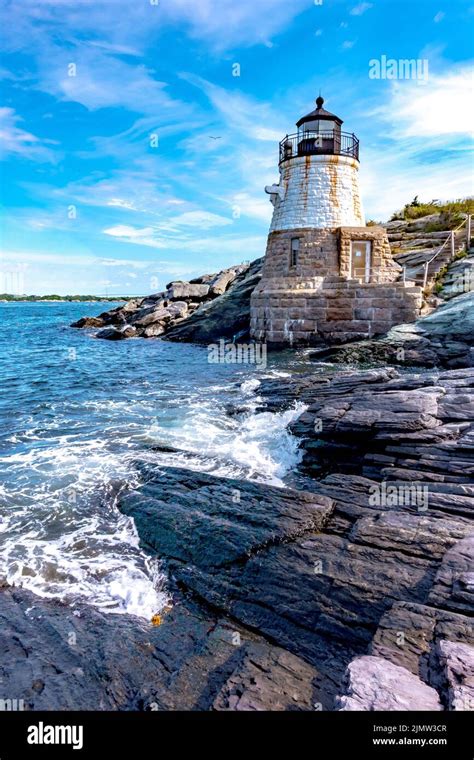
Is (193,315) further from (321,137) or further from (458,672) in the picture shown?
(458,672)

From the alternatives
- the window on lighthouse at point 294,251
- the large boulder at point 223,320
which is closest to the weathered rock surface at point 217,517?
the window on lighthouse at point 294,251

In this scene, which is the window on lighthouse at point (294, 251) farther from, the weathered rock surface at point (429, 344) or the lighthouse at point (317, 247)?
the weathered rock surface at point (429, 344)

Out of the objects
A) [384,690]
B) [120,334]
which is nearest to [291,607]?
[384,690]

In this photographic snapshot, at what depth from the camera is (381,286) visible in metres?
22.4

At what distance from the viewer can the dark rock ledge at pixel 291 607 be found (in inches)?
143

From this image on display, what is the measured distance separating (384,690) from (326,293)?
21816mm

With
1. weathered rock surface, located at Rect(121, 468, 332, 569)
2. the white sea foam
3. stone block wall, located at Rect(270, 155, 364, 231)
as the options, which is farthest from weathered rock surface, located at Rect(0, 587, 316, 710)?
stone block wall, located at Rect(270, 155, 364, 231)

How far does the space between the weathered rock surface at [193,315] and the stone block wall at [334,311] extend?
14.7 ft

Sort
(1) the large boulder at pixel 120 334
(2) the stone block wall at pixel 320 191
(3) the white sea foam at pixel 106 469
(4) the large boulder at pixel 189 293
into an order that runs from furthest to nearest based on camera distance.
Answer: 1. (4) the large boulder at pixel 189 293
2. (1) the large boulder at pixel 120 334
3. (2) the stone block wall at pixel 320 191
4. (3) the white sea foam at pixel 106 469

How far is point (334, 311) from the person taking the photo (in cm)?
2364

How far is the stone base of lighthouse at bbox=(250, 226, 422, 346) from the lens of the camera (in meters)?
22.4

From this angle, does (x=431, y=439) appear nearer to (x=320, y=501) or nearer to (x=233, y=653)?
(x=320, y=501)
